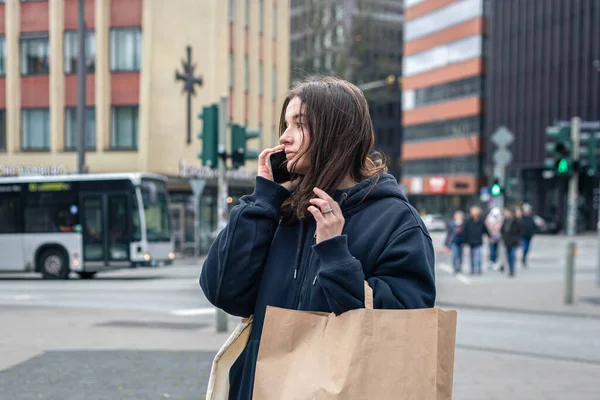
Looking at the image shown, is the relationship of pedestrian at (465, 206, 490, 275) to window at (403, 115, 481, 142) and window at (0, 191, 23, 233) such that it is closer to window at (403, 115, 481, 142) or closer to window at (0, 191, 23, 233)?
window at (0, 191, 23, 233)

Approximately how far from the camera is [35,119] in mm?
32219

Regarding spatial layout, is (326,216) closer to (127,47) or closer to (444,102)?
(127,47)

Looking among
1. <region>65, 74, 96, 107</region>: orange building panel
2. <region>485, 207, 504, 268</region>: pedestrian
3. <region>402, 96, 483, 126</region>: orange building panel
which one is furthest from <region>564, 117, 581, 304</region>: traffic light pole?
<region>402, 96, 483, 126</region>: orange building panel

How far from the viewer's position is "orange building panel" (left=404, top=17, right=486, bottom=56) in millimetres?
67375

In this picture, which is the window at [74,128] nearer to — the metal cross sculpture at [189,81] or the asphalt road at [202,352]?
the metal cross sculpture at [189,81]

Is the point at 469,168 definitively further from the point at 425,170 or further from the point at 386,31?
the point at 386,31

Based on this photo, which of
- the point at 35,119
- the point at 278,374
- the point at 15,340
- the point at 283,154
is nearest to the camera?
the point at 278,374

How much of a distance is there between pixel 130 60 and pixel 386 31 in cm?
6316

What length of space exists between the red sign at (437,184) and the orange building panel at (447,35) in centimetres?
1227

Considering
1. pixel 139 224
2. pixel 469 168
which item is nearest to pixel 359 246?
pixel 139 224

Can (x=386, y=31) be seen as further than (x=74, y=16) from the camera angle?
Yes

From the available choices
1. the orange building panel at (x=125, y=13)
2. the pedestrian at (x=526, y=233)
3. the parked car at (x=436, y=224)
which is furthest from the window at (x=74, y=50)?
the parked car at (x=436, y=224)

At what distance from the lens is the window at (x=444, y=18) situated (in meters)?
67.8

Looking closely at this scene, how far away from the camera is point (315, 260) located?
2.29m
